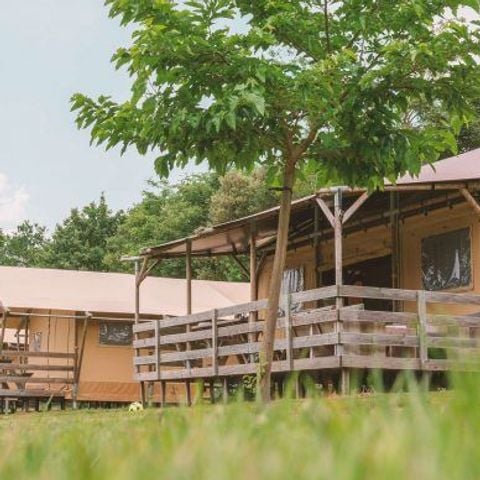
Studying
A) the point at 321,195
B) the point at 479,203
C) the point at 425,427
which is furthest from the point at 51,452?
the point at 479,203

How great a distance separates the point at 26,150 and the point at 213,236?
5825 cm

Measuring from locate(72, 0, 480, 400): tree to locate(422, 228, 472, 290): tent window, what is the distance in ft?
17.8

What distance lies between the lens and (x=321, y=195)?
13.5 metres

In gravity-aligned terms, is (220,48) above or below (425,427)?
above

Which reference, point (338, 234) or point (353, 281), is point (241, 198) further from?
point (338, 234)

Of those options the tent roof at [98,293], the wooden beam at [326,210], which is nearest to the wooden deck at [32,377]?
the tent roof at [98,293]

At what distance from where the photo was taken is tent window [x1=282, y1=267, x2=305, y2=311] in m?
19.0

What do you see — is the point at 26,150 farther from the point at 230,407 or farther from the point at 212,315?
the point at 230,407

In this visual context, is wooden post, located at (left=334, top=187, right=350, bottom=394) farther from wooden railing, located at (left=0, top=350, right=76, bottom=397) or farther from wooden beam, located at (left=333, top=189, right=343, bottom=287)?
wooden railing, located at (left=0, top=350, right=76, bottom=397)

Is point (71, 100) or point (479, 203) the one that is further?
point (479, 203)

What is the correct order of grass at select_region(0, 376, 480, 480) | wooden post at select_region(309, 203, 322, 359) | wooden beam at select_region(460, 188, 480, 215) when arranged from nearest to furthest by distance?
grass at select_region(0, 376, 480, 480), wooden beam at select_region(460, 188, 480, 215), wooden post at select_region(309, 203, 322, 359)

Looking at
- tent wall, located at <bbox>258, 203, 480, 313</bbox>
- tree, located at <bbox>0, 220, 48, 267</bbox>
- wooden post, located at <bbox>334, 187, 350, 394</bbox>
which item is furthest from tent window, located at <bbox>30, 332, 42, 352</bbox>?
tree, located at <bbox>0, 220, 48, 267</bbox>

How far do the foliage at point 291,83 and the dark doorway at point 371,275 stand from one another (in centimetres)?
731

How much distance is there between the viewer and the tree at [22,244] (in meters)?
58.8
